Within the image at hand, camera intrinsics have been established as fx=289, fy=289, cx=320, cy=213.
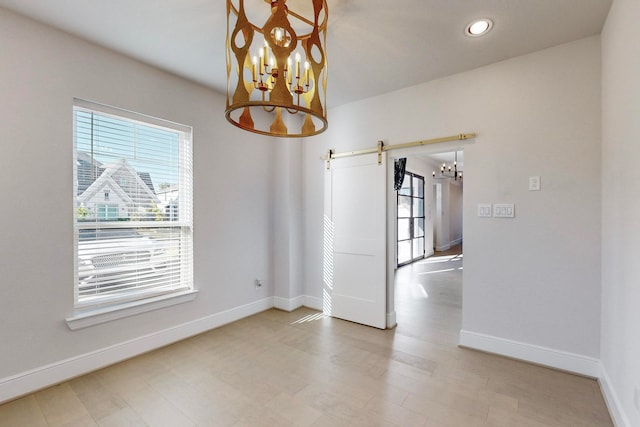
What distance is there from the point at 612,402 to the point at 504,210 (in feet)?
4.71

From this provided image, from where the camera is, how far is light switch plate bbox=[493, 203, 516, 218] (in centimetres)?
252

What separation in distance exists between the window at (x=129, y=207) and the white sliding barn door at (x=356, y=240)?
1.61m

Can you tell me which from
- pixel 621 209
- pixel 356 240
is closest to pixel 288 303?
pixel 356 240

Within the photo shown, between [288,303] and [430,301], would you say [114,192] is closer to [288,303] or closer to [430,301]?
[288,303]

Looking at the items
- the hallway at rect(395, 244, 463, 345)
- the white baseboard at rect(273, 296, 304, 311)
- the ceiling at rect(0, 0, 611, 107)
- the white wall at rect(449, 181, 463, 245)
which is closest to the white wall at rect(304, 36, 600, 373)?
the ceiling at rect(0, 0, 611, 107)

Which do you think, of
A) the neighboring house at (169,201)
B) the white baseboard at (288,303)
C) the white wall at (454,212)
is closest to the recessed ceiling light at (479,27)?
the neighboring house at (169,201)

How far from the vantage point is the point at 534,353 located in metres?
2.42

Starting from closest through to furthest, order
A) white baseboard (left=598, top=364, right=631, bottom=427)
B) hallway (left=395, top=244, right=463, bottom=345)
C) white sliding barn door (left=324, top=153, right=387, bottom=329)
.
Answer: white baseboard (left=598, top=364, right=631, bottom=427), hallway (left=395, top=244, right=463, bottom=345), white sliding barn door (left=324, top=153, right=387, bottom=329)

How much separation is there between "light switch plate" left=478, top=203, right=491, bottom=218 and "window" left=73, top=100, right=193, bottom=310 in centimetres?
284

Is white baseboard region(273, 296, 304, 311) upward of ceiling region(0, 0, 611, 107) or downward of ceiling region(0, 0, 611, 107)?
downward

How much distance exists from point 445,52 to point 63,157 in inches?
123

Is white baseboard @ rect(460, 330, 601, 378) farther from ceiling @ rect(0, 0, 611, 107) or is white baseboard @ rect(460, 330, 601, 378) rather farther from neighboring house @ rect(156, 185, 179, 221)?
neighboring house @ rect(156, 185, 179, 221)

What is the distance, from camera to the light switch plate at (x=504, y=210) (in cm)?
252

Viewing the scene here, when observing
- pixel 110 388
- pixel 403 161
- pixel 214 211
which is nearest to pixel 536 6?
pixel 214 211
